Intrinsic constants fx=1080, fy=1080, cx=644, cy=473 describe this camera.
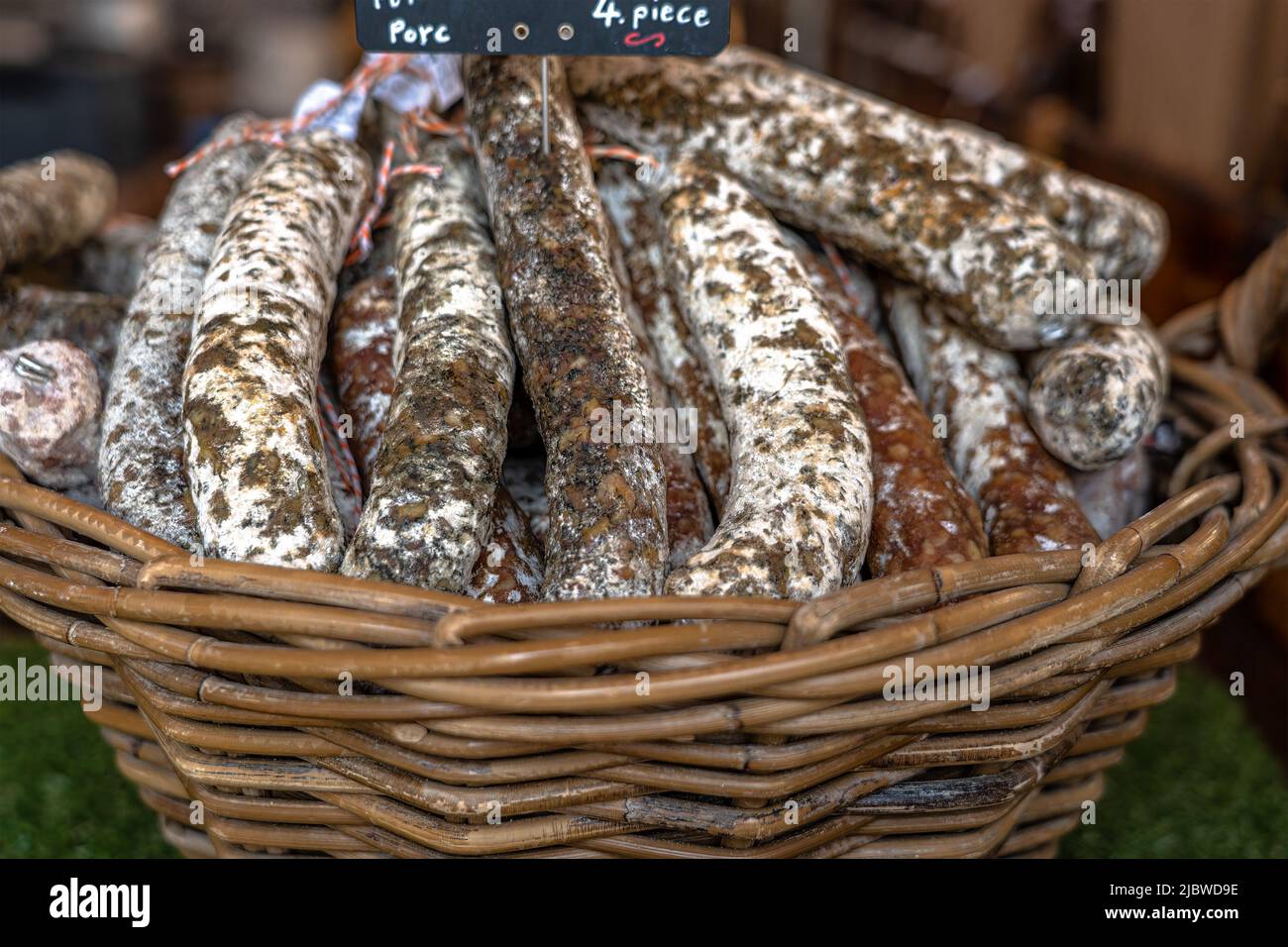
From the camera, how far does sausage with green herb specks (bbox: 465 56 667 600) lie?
136 centimetres

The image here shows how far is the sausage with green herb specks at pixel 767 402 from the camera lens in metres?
1.34

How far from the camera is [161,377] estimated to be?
1.61 meters

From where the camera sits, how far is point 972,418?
182 centimetres

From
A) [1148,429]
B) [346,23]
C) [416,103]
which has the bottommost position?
[1148,429]

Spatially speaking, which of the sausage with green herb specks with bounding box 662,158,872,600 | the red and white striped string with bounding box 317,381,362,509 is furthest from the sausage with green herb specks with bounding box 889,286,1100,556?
the red and white striped string with bounding box 317,381,362,509

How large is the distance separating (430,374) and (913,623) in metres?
0.73

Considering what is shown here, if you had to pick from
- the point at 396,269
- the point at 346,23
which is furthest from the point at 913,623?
the point at 346,23

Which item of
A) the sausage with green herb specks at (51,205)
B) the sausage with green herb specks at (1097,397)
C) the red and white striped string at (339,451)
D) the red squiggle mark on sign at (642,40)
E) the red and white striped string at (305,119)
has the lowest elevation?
the red and white striped string at (339,451)

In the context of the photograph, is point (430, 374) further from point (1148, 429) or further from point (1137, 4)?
point (1137, 4)

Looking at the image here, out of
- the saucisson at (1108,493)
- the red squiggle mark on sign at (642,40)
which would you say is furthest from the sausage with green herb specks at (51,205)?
the saucisson at (1108,493)

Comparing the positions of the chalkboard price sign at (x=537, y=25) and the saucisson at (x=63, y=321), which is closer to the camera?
the chalkboard price sign at (x=537, y=25)

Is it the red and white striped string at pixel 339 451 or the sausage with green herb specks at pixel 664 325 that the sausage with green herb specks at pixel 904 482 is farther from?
the red and white striped string at pixel 339 451

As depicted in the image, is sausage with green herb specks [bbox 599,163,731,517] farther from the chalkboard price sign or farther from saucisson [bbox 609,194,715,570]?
the chalkboard price sign

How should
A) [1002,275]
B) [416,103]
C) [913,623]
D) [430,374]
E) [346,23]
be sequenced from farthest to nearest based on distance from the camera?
[346,23] → [416,103] → [1002,275] → [430,374] → [913,623]
